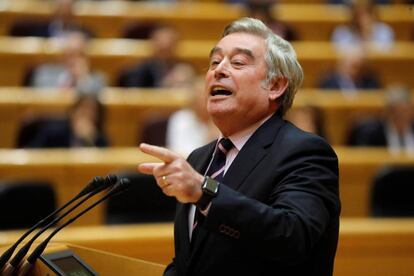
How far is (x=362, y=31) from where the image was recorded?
15.9ft

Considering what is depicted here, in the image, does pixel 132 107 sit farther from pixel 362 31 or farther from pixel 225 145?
pixel 225 145

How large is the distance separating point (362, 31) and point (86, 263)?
3.76m

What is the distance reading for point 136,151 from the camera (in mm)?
3219

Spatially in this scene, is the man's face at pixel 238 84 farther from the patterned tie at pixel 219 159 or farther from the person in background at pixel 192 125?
the person in background at pixel 192 125

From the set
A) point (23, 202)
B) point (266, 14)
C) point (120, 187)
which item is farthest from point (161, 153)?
point (266, 14)

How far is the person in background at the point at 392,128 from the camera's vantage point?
12.7ft

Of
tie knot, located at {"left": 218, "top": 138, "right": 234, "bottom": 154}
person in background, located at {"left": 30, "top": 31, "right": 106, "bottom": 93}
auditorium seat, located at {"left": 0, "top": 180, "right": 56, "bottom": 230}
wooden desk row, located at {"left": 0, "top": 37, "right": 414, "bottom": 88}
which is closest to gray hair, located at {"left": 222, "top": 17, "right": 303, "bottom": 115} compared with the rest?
tie knot, located at {"left": 218, "top": 138, "right": 234, "bottom": 154}

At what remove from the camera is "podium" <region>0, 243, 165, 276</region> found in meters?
1.29

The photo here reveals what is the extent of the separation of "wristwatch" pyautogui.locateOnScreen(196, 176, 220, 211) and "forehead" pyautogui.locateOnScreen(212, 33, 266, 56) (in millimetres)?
317

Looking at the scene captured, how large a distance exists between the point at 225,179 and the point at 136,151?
6.21 ft

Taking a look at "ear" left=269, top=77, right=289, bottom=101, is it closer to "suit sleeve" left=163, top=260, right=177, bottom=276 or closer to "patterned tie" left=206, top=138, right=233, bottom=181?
"patterned tie" left=206, top=138, right=233, bottom=181

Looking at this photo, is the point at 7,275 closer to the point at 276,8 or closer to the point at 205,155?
the point at 205,155

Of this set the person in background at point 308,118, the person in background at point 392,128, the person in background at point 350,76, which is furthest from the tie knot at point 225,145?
the person in background at point 350,76

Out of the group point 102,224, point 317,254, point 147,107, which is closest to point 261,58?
point 317,254
